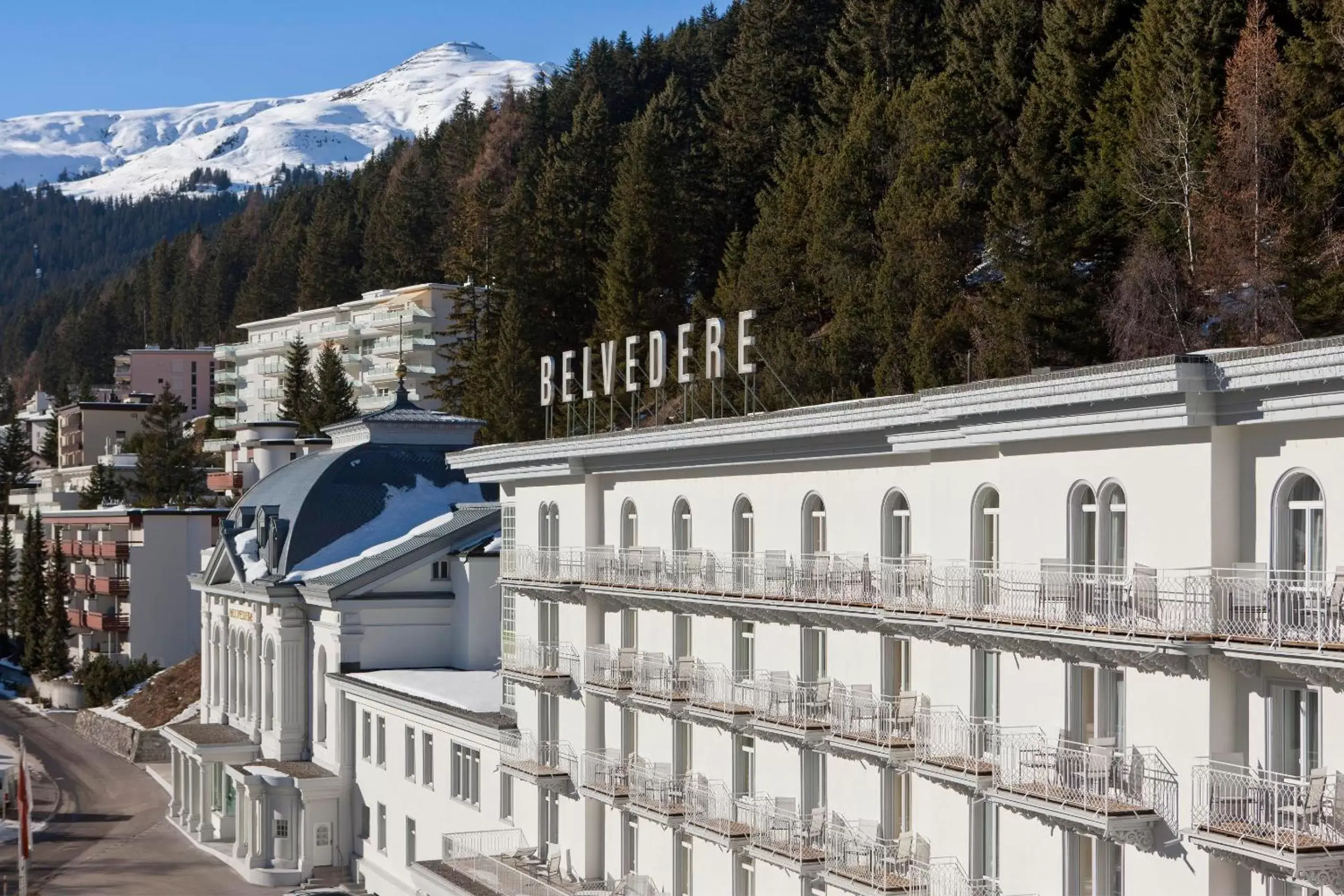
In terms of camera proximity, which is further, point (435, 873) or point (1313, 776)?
point (435, 873)

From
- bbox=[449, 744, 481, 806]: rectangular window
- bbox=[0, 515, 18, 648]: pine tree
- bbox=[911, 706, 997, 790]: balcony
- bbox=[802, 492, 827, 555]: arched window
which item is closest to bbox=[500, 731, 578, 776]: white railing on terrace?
bbox=[449, 744, 481, 806]: rectangular window

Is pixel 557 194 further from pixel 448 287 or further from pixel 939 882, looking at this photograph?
pixel 939 882

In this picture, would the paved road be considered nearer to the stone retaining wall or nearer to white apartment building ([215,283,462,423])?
the stone retaining wall

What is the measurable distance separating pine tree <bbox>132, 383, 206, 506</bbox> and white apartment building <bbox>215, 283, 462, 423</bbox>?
7209 mm

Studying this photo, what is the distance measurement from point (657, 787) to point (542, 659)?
7.74 metres

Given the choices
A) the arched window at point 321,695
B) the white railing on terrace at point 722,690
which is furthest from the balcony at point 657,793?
the arched window at point 321,695

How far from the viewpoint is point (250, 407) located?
170750 mm

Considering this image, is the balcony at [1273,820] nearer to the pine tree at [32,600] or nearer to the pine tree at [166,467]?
the pine tree at [32,600]

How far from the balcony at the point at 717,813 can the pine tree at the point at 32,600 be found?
84175 mm

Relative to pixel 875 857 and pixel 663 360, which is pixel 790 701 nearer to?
pixel 875 857

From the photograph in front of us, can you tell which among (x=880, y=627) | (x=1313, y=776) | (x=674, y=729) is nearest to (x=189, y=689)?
(x=674, y=729)

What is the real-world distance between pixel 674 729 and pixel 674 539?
4561mm

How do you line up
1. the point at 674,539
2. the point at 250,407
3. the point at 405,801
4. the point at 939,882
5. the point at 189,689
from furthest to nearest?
the point at 250,407, the point at 189,689, the point at 405,801, the point at 674,539, the point at 939,882

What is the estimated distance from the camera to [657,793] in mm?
42844
